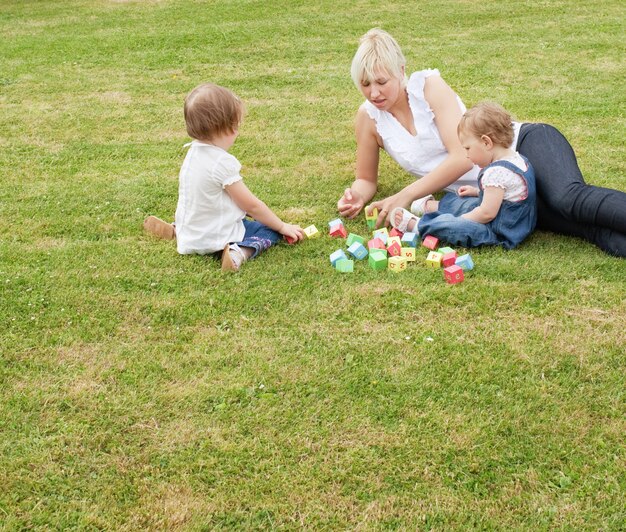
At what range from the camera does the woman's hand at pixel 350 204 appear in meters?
5.45

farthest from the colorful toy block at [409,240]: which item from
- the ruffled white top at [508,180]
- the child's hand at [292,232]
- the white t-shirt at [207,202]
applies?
the white t-shirt at [207,202]

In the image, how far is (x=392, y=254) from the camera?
477cm

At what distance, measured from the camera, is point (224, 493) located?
2965 millimetres

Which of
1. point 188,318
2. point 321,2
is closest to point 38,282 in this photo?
point 188,318

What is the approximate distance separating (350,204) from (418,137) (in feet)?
2.26

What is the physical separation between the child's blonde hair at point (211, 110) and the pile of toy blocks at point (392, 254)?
0.91m

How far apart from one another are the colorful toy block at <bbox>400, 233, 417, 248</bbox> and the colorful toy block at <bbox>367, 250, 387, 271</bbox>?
0.35 metres

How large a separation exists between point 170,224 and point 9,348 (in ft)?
5.05

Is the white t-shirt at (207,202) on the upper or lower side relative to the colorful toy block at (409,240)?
upper

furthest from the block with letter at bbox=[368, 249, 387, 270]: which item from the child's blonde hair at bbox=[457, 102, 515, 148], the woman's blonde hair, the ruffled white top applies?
the woman's blonde hair

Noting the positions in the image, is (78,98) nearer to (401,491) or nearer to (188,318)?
(188,318)

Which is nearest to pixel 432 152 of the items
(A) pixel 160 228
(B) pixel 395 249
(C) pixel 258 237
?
(B) pixel 395 249

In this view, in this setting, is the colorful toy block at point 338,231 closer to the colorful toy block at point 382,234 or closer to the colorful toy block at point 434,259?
the colorful toy block at point 382,234

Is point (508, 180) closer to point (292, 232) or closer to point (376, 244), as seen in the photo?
point (376, 244)
